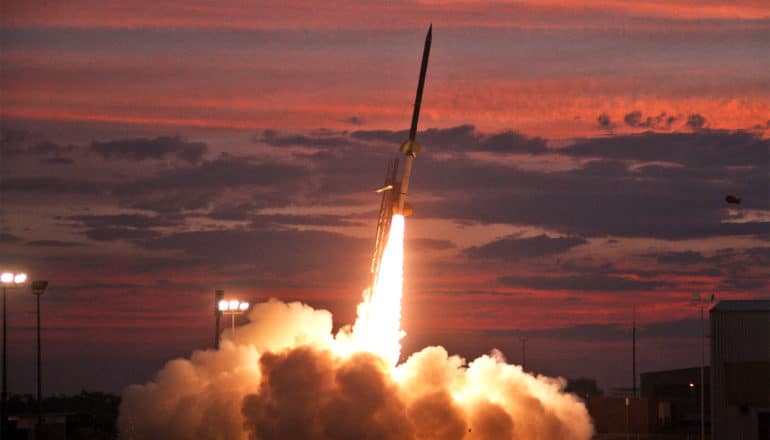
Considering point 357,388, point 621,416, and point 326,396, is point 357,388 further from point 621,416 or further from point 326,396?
point 621,416

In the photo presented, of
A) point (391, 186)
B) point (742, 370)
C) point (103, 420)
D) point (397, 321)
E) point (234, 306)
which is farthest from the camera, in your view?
point (103, 420)

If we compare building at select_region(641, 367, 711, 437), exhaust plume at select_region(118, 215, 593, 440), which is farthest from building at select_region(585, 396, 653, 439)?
exhaust plume at select_region(118, 215, 593, 440)

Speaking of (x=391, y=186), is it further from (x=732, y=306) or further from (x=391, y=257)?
(x=732, y=306)

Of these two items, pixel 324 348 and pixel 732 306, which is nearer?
pixel 324 348

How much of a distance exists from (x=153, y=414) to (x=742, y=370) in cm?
3442

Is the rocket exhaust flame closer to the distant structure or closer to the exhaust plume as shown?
the exhaust plume

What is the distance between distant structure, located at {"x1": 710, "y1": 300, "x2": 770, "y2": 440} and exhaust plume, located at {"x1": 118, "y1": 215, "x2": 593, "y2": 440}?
20.5 m

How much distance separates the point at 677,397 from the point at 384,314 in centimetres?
6210

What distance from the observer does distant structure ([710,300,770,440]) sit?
72.3 m

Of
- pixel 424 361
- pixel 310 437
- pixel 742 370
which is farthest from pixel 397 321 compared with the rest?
pixel 742 370

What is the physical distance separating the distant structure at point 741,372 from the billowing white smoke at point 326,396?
21.1 metres

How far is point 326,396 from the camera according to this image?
Result: 49.8 m

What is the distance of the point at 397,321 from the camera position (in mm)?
52531

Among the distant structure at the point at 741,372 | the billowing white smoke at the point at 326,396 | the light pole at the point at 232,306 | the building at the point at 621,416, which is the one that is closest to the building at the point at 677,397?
the building at the point at 621,416
